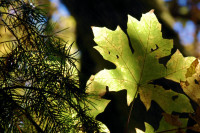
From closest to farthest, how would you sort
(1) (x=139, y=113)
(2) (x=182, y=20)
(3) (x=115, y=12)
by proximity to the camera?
(1) (x=139, y=113) → (3) (x=115, y=12) → (2) (x=182, y=20)

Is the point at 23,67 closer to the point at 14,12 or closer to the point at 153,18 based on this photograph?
the point at 14,12

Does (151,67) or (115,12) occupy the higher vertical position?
(115,12)

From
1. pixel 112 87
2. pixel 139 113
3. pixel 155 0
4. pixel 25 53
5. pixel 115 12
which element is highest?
pixel 155 0

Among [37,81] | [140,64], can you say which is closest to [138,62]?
[140,64]

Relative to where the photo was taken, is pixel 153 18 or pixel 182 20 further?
pixel 182 20

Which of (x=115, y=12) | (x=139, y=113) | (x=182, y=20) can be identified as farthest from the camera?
(x=182, y=20)

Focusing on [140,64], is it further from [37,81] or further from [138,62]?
[37,81]

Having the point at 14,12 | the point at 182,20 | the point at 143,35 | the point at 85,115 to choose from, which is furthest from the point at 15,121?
the point at 182,20
